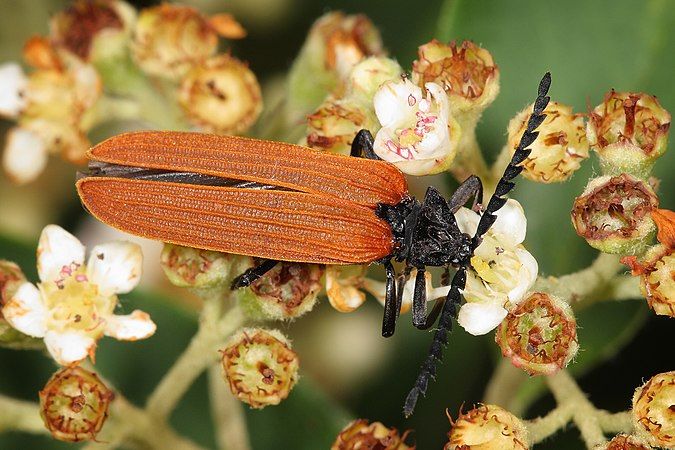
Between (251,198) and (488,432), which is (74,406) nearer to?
(251,198)

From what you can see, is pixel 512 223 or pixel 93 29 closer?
pixel 512 223

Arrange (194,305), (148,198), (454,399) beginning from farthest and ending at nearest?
1. (194,305)
2. (454,399)
3. (148,198)

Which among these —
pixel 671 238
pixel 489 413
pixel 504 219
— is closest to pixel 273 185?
pixel 504 219

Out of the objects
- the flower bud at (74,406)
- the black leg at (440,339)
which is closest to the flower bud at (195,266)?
the flower bud at (74,406)

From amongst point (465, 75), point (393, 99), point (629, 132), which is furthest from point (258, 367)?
point (629, 132)

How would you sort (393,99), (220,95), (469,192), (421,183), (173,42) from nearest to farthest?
(393,99) < (469,192) < (220,95) < (173,42) < (421,183)

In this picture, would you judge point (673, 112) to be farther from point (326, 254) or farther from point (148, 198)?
point (148, 198)
